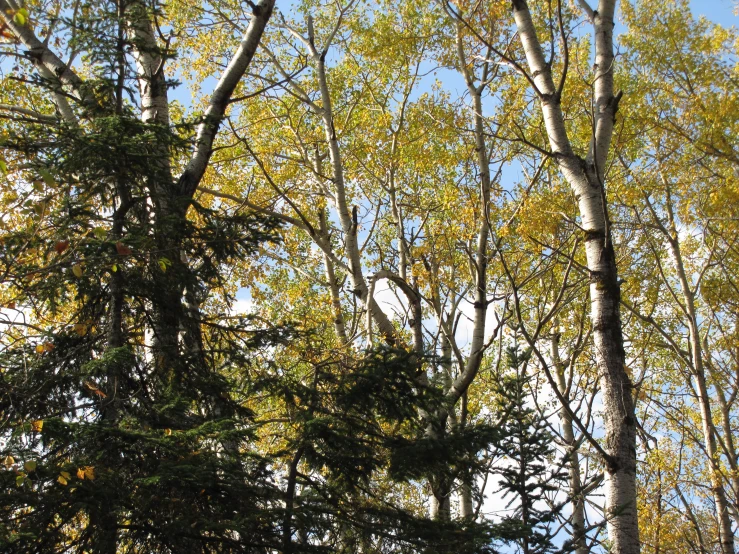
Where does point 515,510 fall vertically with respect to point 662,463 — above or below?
below

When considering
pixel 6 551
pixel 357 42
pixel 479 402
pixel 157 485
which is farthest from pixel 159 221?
pixel 479 402

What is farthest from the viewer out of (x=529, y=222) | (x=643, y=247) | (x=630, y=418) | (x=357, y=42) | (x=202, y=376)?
(x=643, y=247)

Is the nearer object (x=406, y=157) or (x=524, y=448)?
(x=524, y=448)

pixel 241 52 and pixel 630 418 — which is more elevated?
pixel 241 52

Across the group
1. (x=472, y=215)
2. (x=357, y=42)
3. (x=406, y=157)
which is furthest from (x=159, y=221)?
(x=357, y=42)

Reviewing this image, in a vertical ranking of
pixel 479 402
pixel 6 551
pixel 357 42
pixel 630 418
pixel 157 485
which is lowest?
pixel 6 551

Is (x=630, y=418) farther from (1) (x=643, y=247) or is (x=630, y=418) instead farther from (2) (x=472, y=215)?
(1) (x=643, y=247)

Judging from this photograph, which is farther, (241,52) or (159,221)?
(241,52)

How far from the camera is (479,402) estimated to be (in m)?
13.9

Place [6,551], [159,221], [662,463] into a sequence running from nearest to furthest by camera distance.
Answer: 1. [6,551]
2. [159,221]
3. [662,463]

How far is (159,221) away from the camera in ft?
15.0

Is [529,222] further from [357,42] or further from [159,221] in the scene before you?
[357,42]

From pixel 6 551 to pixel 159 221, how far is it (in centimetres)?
213

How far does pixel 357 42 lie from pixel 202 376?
842cm
